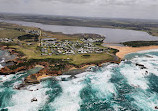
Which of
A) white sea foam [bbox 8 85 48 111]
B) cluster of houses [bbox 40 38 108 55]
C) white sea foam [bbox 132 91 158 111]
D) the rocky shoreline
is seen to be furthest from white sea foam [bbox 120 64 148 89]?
white sea foam [bbox 8 85 48 111]

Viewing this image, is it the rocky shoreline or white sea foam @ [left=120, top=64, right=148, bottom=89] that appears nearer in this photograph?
white sea foam @ [left=120, top=64, right=148, bottom=89]

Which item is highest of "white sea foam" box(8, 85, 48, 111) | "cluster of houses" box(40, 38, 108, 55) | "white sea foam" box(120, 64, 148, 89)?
"cluster of houses" box(40, 38, 108, 55)

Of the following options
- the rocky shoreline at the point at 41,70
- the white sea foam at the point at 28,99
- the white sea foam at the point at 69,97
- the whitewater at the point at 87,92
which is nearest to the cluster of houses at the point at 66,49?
the rocky shoreline at the point at 41,70

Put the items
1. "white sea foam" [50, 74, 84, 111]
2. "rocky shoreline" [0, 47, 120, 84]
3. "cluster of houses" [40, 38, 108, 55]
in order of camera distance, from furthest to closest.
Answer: "cluster of houses" [40, 38, 108, 55], "rocky shoreline" [0, 47, 120, 84], "white sea foam" [50, 74, 84, 111]

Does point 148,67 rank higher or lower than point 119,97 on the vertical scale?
higher

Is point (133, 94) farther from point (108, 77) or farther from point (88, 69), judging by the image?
point (88, 69)


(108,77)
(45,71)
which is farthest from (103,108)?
(45,71)

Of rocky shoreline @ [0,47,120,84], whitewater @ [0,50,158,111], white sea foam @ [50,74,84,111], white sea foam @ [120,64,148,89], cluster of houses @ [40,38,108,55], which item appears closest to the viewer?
white sea foam @ [50,74,84,111]

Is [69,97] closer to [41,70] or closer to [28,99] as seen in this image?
[28,99]

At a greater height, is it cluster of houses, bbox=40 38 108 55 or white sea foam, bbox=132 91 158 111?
cluster of houses, bbox=40 38 108 55

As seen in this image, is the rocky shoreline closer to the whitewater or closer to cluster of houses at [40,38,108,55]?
the whitewater
